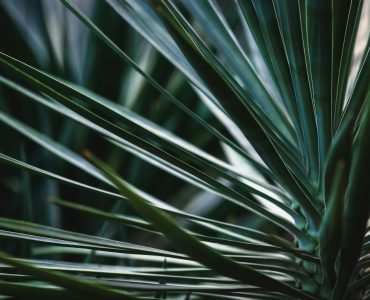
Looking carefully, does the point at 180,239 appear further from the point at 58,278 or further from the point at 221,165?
the point at 221,165

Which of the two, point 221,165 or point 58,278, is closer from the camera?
point 58,278

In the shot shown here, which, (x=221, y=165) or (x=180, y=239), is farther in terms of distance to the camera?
(x=221, y=165)

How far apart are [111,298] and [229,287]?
0.16 meters

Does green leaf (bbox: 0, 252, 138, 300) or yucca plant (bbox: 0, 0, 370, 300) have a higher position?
yucca plant (bbox: 0, 0, 370, 300)

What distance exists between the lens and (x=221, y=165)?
0.59 metres

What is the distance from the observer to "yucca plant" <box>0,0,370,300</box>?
33 cm

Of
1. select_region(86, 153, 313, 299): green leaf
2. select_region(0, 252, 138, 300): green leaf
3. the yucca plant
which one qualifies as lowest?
select_region(0, 252, 138, 300): green leaf

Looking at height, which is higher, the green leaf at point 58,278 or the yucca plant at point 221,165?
the yucca plant at point 221,165

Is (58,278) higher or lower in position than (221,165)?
lower

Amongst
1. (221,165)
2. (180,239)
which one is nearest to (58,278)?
(180,239)

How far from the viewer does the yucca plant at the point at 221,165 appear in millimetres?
326

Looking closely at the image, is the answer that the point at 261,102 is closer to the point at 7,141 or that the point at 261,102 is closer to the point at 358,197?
the point at 358,197

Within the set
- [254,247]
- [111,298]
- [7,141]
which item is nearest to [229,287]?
[254,247]

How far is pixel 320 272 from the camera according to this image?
1.54 ft
